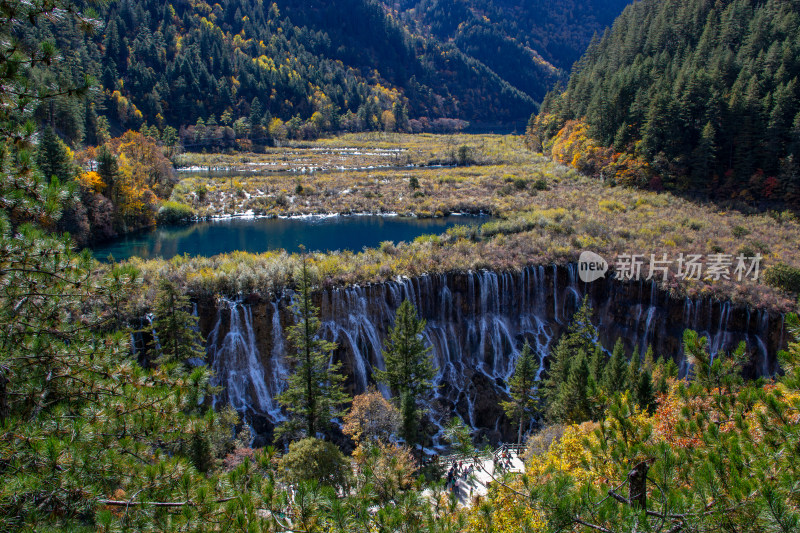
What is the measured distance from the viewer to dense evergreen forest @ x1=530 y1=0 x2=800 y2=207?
52.8 m

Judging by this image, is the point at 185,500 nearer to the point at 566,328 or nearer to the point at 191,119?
the point at 566,328

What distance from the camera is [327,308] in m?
31.3

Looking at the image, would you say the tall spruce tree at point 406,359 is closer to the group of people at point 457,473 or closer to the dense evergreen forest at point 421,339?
the dense evergreen forest at point 421,339

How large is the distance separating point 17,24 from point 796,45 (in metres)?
75.4

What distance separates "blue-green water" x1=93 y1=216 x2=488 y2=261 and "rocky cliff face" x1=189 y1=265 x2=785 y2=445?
14855 millimetres

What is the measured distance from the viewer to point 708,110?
56.7 m

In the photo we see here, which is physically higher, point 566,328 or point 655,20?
point 655,20

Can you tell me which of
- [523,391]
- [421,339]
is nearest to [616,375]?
[523,391]

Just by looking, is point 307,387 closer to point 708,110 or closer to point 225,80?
point 708,110

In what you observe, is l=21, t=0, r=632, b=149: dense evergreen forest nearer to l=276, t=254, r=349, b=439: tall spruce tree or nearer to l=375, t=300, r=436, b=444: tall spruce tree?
l=276, t=254, r=349, b=439: tall spruce tree

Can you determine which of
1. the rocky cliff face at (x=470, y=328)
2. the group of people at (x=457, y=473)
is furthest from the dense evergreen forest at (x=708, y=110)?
the group of people at (x=457, y=473)

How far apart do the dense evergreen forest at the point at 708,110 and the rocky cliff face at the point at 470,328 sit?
2769 centimetres

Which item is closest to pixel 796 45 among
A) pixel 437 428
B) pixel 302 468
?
pixel 437 428

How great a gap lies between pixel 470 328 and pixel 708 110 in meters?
44.5
